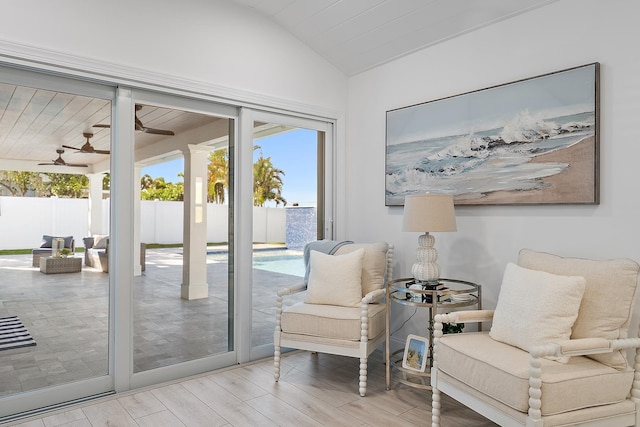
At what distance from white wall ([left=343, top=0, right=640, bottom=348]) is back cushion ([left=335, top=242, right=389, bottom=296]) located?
315 mm

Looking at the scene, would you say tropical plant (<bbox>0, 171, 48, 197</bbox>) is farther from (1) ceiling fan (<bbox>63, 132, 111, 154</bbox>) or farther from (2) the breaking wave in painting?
(2) the breaking wave in painting

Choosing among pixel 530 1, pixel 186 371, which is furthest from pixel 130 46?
pixel 530 1

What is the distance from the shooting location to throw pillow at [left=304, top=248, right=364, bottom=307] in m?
3.25

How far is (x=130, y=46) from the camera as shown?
2.91m

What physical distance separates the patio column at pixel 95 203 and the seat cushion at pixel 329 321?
4.60 feet

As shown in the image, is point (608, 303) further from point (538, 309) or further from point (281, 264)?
point (281, 264)

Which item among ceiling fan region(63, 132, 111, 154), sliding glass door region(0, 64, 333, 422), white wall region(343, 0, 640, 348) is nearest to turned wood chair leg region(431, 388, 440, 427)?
white wall region(343, 0, 640, 348)

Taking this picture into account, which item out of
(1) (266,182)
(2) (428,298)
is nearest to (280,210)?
(1) (266,182)

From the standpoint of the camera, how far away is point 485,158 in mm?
3107

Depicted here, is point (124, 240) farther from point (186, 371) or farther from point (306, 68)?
point (306, 68)

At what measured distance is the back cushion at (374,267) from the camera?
3426 mm

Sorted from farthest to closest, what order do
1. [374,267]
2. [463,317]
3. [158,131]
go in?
1. [374,267]
2. [158,131]
3. [463,317]

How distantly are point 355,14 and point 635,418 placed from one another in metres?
3.07

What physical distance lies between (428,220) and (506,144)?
75 centimetres
